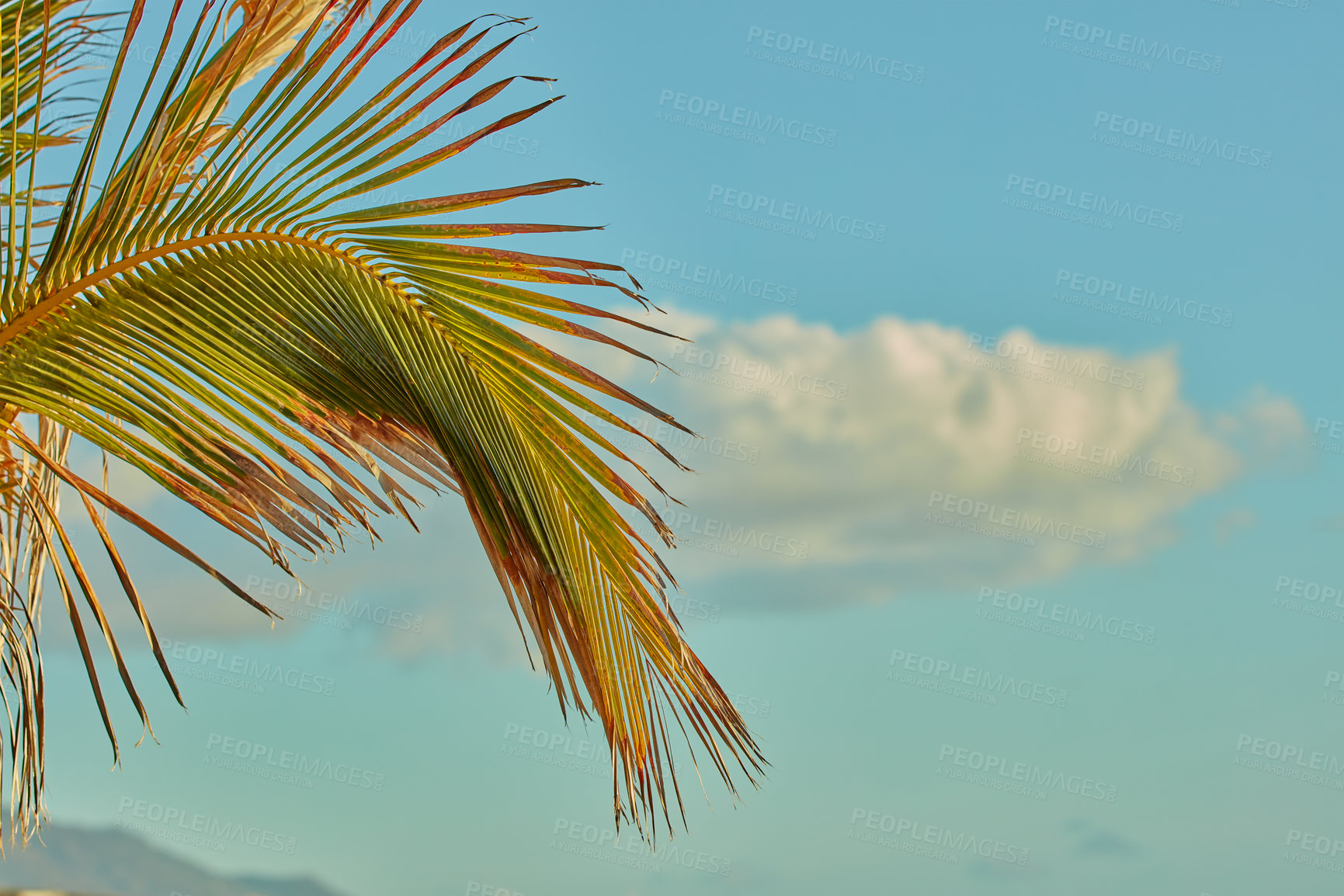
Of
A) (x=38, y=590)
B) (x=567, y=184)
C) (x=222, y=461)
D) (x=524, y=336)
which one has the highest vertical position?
(x=567, y=184)

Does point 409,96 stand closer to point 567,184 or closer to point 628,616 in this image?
point 567,184

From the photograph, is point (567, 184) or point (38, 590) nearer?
point (567, 184)

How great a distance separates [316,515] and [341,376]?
1.28 ft

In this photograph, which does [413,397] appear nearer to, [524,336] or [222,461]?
[524,336]

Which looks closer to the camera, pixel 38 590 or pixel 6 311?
pixel 6 311

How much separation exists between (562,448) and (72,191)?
4.69 feet

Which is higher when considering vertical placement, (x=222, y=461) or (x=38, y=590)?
(x=222, y=461)

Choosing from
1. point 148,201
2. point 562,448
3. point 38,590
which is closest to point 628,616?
point 562,448

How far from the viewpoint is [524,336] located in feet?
9.23

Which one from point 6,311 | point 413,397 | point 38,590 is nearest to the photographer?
point 413,397

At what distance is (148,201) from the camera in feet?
9.42

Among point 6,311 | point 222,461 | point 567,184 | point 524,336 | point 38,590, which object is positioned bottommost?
point 38,590

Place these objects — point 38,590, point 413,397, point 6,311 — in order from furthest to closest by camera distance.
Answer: point 38,590 < point 6,311 < point 413,397

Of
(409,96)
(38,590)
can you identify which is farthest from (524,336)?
(38,590)
